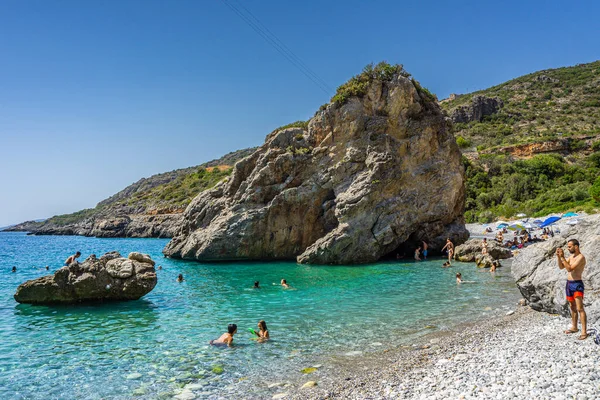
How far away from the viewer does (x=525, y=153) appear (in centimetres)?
8025

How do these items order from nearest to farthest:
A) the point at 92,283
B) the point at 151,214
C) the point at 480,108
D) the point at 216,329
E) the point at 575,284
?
1. the point at 575,284
2. the point at 216,329
3. the point at 92,283
4. the point at 151,214
5. the point at 480,108

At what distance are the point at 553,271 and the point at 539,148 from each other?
264 feet

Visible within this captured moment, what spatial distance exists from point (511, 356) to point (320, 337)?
5.36 metres

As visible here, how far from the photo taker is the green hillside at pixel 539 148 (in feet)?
201

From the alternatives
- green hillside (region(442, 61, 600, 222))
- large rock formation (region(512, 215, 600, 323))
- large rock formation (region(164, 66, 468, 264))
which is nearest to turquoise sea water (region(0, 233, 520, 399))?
large rock formation (region(512, 215, 600, 323))

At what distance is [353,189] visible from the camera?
29.3 m

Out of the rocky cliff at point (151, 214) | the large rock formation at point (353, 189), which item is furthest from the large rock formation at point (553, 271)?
the rocky cliff at point (151, 214)

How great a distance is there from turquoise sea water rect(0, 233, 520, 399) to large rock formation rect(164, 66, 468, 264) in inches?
255

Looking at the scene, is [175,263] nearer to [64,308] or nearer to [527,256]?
[64,308]

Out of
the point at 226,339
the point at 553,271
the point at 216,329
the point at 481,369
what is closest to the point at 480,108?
the point at 553,271

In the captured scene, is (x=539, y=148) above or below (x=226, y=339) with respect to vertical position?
above

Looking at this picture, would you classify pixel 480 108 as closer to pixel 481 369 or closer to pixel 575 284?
pixel 575 284

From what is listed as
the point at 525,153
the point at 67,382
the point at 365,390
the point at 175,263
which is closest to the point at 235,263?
the point at 175,263

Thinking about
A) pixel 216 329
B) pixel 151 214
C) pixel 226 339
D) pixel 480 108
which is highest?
pixel 480 108
